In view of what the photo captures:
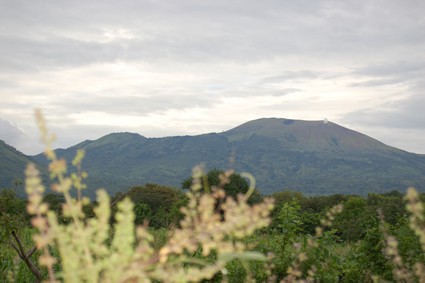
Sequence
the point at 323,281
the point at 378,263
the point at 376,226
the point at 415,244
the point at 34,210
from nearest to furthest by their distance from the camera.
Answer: the point at 34,210, the point at 323,281, the point at 415,244, the point at 378,263, the point at 376,226

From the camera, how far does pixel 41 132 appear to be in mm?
1607

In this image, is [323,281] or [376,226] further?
[376,226]

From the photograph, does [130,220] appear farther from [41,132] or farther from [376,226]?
[376,226]

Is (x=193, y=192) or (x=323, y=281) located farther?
(x=323, y=281)

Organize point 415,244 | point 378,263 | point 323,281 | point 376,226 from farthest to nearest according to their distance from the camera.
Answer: point 376,226
point 378,263
point 415,244
point 323,281

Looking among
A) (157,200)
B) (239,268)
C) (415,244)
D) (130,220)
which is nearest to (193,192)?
(130,220)

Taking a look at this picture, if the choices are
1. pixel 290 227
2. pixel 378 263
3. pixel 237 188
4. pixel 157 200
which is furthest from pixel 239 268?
pixel 157 200

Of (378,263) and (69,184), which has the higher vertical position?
(69,184)

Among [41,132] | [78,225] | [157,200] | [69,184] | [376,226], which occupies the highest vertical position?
[41,132]

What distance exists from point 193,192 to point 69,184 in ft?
2.04

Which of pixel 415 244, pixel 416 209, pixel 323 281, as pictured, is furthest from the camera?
pixel 415 244

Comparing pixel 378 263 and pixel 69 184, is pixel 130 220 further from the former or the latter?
pixel 378 263

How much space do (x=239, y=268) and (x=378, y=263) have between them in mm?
3015

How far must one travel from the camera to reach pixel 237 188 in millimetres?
41406
